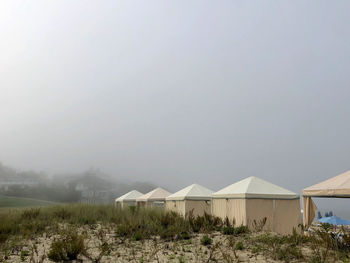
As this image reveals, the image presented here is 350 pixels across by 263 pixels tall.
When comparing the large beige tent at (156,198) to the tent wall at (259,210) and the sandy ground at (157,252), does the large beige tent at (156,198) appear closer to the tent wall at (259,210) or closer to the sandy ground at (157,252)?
the tent wall at (259,210)

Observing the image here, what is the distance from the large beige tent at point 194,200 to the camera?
1680cm

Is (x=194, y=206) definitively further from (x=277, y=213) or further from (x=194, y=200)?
(x=277, y=213)

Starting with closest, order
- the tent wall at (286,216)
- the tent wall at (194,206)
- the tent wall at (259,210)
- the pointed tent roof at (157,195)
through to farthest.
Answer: the tent wall at (259,210)
the tent wall at (286,216)
the tent wall at (194,206)
the pointed tent roof at (157,195)

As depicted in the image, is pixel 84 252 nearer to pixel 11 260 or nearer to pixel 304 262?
pixel 11 260

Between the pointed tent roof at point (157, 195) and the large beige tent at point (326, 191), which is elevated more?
the large beige tent at point (326, 191)

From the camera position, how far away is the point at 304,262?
5984 mm

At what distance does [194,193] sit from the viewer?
675 inches

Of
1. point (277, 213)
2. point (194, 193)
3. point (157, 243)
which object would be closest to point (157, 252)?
point (157, 243)

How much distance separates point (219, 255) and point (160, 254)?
1310mm

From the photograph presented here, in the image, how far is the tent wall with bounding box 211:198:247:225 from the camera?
1194 cm

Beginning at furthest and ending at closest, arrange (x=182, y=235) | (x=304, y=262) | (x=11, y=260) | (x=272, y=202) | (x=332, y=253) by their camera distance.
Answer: (x=272, y=202) → (x=182, y=235) → (x=11, y=260) → (x=332, y=253) → (x=304, y=262)

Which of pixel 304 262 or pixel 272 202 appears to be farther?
pixel 272 202

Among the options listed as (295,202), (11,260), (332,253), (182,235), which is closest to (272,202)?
(295,202)

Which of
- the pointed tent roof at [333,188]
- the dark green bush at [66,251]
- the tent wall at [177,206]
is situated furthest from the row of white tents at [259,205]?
the dark green bush at [66,251]
